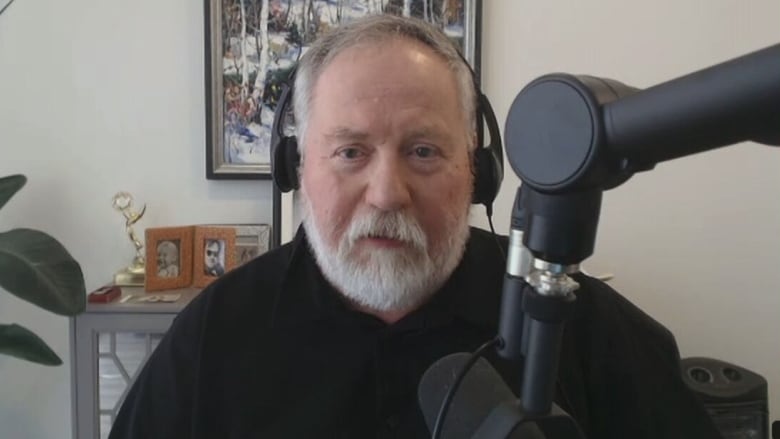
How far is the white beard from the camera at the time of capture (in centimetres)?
88

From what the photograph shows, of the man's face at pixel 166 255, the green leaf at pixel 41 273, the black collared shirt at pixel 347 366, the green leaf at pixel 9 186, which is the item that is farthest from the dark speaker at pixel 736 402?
the green leaf at pixel 9 186

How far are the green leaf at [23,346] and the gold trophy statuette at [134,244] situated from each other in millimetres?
256

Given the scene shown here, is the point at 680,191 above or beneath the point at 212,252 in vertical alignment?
above

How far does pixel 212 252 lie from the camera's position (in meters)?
1.67

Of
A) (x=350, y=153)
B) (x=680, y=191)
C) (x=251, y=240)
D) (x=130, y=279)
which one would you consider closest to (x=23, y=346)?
(x=130, y=279)

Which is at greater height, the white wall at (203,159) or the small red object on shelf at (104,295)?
the white wall at (203,159)

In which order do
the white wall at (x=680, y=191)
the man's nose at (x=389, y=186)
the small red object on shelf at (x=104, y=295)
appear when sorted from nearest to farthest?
the man's nose at (x=389, y=186)
the small red object on shelf at (x=104, y=295)
the white wall at (x=680, y=191)

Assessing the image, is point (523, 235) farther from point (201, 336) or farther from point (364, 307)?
point (201, 336)

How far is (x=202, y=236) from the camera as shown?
1666mm

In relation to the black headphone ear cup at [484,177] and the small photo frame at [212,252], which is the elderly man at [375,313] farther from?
the small photo frame at [212,252]

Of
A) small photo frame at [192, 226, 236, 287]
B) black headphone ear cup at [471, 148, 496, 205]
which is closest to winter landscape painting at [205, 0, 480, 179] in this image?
small photo frame at [192, 226, 236, 287]

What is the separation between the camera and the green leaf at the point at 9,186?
1468mm

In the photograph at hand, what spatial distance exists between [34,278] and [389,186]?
93cm

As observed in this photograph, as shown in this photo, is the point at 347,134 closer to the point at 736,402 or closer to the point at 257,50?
the point at 257,50
